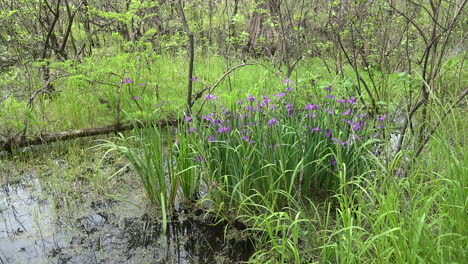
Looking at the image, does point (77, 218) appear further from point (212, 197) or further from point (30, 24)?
point (30, 24)

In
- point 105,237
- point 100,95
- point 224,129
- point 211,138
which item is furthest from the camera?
point 100,95

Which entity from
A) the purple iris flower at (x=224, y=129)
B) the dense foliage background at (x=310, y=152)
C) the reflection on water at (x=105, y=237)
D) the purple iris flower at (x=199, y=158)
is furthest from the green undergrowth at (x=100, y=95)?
the reflection on water at (x=105, y=237)

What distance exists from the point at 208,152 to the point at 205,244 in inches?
26.8

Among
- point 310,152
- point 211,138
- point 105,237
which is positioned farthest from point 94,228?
point 310,152

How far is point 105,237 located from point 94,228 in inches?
6.6

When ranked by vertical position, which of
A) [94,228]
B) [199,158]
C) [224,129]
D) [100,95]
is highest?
[224,129]

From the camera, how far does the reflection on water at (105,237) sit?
2320mm

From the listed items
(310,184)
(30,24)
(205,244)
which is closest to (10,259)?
(205,244)

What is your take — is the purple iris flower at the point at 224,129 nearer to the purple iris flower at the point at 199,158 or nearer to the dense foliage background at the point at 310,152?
the dense foliage background at the point at 310,152

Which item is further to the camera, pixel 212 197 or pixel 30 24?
pixel 30 24

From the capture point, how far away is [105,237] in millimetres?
2508

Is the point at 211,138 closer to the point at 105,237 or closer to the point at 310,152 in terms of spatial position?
the point at 310,152

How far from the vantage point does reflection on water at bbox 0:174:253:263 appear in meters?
2.32

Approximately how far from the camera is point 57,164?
3551mm
